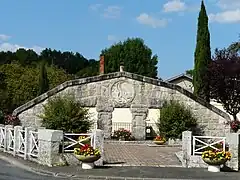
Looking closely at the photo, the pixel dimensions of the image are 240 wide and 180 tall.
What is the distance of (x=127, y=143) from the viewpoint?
25.4 m

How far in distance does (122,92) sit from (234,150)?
12237 millimetres

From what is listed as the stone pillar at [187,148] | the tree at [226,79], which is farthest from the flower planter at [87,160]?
the tree at [226,79]

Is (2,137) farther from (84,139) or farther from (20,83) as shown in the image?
(20,83)

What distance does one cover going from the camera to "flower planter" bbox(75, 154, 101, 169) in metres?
14.7

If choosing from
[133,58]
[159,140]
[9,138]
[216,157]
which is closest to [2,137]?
[9,138]

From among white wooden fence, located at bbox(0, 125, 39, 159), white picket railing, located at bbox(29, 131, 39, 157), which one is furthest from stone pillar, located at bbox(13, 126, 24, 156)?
white picket railing, located at bbox(29, 131, 39, 157)

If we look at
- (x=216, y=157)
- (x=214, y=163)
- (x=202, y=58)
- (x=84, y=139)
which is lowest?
(x=214, y=163)

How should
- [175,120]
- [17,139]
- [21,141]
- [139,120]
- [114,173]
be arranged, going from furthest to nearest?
[139,120] < [175,120] < [17,139] < [21,141] < [114,173]

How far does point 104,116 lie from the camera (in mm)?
26812

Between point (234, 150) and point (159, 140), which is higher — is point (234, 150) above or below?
above

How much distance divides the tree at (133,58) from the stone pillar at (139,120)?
38171 mm

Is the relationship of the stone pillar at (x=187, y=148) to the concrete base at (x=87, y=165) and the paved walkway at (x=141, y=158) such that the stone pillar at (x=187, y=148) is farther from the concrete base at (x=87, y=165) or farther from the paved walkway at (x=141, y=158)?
the concrete base at (x=87, y=165)

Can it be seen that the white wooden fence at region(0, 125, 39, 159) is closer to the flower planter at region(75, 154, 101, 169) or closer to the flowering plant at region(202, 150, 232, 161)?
the flower planter at region(75, 154, 101, 169)

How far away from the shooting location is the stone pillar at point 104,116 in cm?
2677
